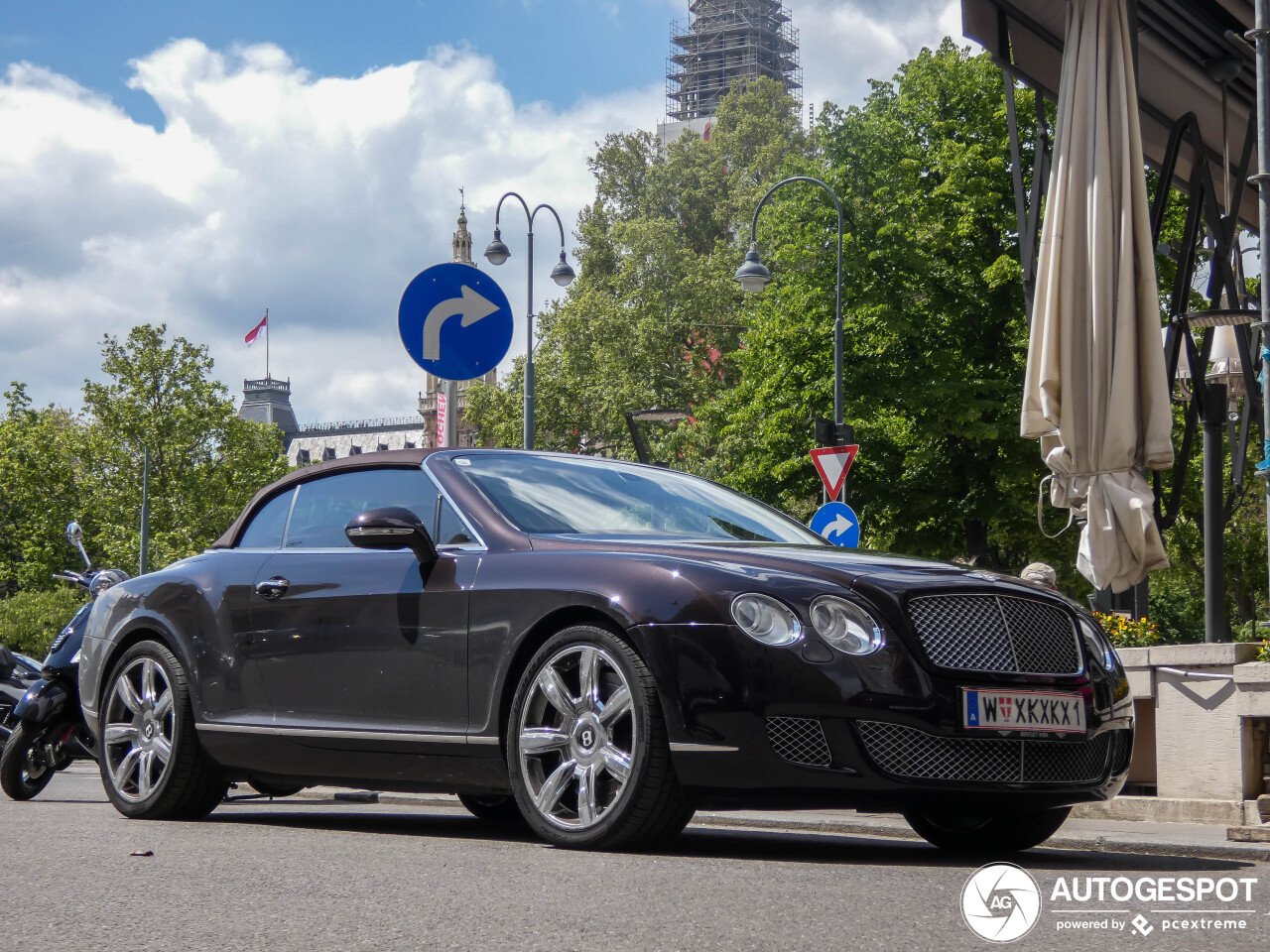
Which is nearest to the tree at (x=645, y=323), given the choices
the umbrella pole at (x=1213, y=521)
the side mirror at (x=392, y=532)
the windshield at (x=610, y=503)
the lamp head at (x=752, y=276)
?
the lamp head at (x=752, y=276)

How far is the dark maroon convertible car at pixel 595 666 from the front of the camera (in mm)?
5113

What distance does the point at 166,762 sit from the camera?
727 cm

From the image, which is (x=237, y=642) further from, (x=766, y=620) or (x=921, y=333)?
(x=921, y=333)

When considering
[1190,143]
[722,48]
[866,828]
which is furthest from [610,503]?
[722,48]

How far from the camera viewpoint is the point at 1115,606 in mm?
12703

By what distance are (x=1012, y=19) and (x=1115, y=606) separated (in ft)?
15.6

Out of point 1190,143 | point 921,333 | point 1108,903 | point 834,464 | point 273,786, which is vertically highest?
point 921,333

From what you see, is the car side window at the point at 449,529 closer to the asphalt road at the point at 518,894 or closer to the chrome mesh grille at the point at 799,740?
the asphalt road at the point at 518,894

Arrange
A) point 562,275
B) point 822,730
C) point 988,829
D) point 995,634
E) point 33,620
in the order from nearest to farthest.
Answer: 1. point 822,730
2. point 995,634
3. point 988,829
4. point 562,275
5. point 33,620

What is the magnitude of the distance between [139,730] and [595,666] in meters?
2.92

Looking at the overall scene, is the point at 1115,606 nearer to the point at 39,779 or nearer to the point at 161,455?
the point at 39,779

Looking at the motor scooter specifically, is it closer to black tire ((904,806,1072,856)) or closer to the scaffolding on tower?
black tire ((904,806,1072,856))

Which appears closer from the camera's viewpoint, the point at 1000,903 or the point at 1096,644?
the point at 1000,903

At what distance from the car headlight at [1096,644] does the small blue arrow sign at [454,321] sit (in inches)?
196
